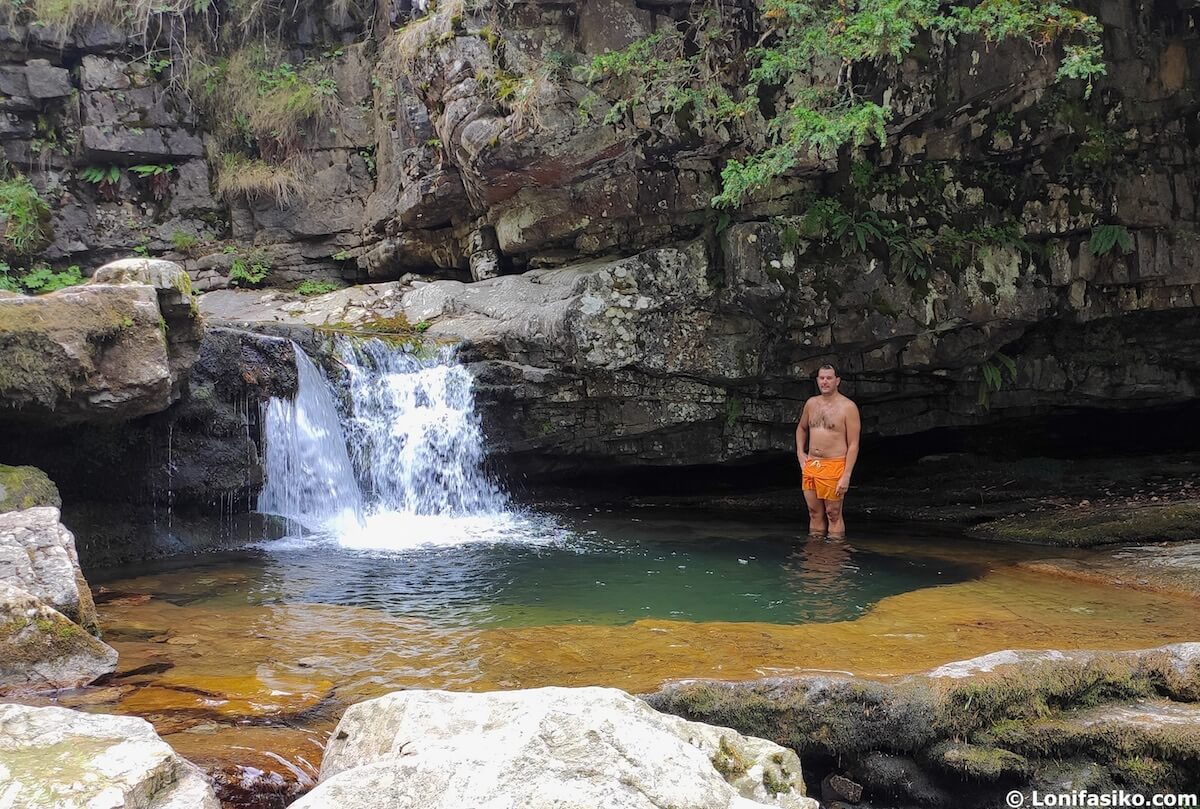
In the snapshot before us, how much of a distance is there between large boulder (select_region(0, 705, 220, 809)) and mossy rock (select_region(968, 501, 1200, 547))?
825 centimetres

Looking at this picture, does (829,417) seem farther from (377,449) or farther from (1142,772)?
(1142,772)

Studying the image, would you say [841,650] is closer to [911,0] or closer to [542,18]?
[911,0]

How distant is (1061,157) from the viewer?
10.1 meters

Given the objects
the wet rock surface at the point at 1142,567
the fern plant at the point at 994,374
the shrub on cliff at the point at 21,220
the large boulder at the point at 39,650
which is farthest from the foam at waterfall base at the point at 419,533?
the shrub on cliff at the point at 21,220

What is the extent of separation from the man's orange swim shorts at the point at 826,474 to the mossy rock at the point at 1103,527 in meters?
1.63

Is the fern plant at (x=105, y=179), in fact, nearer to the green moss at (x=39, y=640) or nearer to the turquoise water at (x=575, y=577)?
the turquoise water at (x=575, y=577)

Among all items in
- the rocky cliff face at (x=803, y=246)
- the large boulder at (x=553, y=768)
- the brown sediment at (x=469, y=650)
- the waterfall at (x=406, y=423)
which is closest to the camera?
the large boulder at (x=553, y=768)

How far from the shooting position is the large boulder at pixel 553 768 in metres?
2.32

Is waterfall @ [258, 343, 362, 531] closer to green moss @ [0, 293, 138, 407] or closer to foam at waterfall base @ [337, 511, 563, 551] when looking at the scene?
foam at waterfall base @ [337, 511, 563, 551]

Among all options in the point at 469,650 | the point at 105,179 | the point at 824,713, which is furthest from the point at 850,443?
the point at 105,179

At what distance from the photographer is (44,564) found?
4.77 meters

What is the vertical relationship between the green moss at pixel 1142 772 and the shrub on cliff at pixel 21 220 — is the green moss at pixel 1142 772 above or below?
below

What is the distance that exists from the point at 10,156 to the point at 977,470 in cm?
1501

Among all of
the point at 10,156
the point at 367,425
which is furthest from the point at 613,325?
the point at 10,156
